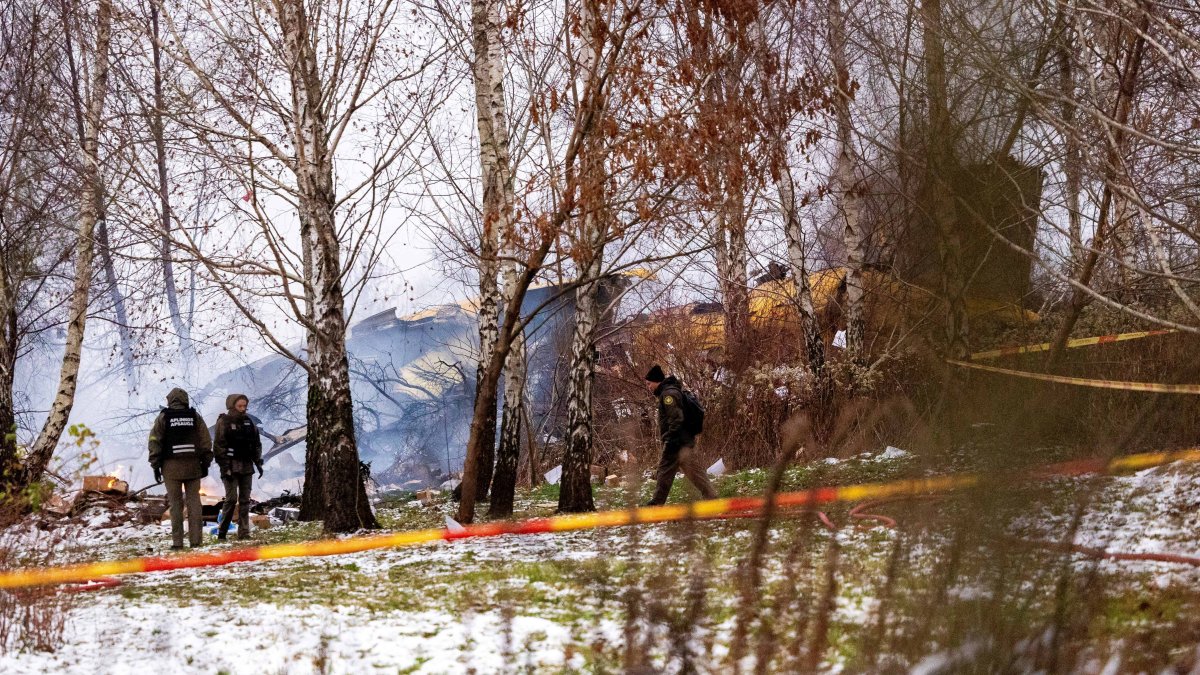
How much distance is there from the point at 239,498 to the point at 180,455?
1518mm

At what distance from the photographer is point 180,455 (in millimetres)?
11914

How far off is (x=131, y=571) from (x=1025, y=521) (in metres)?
8.75

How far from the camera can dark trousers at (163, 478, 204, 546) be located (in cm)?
1204

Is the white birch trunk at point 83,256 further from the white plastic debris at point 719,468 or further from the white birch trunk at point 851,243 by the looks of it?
the white birch trunk at point 851,243

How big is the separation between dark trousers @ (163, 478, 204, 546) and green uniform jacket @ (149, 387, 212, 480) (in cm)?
10

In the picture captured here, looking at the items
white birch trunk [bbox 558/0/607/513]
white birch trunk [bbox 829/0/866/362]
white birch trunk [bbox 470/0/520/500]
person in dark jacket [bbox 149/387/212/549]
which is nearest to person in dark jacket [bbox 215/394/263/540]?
person in dark jacket [bbox 149/387/212/549]

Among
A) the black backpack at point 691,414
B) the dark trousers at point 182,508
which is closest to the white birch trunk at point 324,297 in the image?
the dark trousers at point 182,508

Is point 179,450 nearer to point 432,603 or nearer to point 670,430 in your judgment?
point 670,430

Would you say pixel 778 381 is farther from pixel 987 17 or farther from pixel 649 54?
pixel 987 17

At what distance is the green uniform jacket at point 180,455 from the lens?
11852mm

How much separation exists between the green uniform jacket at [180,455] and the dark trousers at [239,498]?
1059mm

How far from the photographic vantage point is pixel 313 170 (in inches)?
479

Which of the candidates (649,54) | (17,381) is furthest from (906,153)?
(17,381)

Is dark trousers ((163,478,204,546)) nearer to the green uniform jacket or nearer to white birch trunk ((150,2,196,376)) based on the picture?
the green uniform jacket
